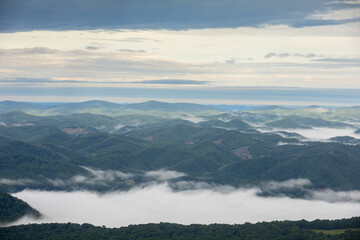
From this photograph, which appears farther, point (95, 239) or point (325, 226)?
point (325, 226)

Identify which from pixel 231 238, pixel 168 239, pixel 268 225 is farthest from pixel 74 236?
pixel 268 225

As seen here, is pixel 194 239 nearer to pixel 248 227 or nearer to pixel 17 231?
pixel 248 227

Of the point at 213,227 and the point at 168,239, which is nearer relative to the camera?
the point at 168,239

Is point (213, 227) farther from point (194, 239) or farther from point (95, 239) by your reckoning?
point (95, 239)

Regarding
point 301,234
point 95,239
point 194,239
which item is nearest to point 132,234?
point 95,239

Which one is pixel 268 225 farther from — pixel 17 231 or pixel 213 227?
pixel 17 231

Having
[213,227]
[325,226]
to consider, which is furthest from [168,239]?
[325,226]

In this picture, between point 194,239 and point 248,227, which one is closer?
point 194,239
